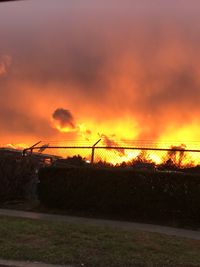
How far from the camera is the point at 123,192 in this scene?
13.1 metres

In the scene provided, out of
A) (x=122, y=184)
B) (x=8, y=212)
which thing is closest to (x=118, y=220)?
(x=122, y=184)

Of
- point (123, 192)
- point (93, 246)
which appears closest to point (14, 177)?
point (123, 192)

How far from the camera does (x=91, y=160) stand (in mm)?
16172

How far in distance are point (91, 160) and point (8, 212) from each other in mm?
3691

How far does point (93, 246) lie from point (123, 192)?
4.54 meters

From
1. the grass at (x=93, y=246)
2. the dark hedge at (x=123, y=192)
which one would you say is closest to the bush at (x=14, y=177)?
the dark hedge at (x=123, y=192)

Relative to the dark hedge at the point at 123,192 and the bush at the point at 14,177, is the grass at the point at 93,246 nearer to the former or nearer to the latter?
the dark hedge at the point at 123,192

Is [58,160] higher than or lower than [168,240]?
higher

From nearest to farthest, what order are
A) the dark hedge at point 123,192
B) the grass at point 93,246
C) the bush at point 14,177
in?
the grass at point 93,246 → the dark hedge at point 123,192 → the bush at point 14,177

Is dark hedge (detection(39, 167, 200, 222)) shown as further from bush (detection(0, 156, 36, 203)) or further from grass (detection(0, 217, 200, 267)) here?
grass (detection(0, 217, 200, 267))

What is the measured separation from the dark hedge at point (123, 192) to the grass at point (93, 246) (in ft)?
8.24

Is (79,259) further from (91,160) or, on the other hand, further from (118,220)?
(91,160)

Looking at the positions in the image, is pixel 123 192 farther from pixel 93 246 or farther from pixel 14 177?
pixel 93 246

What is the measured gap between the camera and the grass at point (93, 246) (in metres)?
7.90
